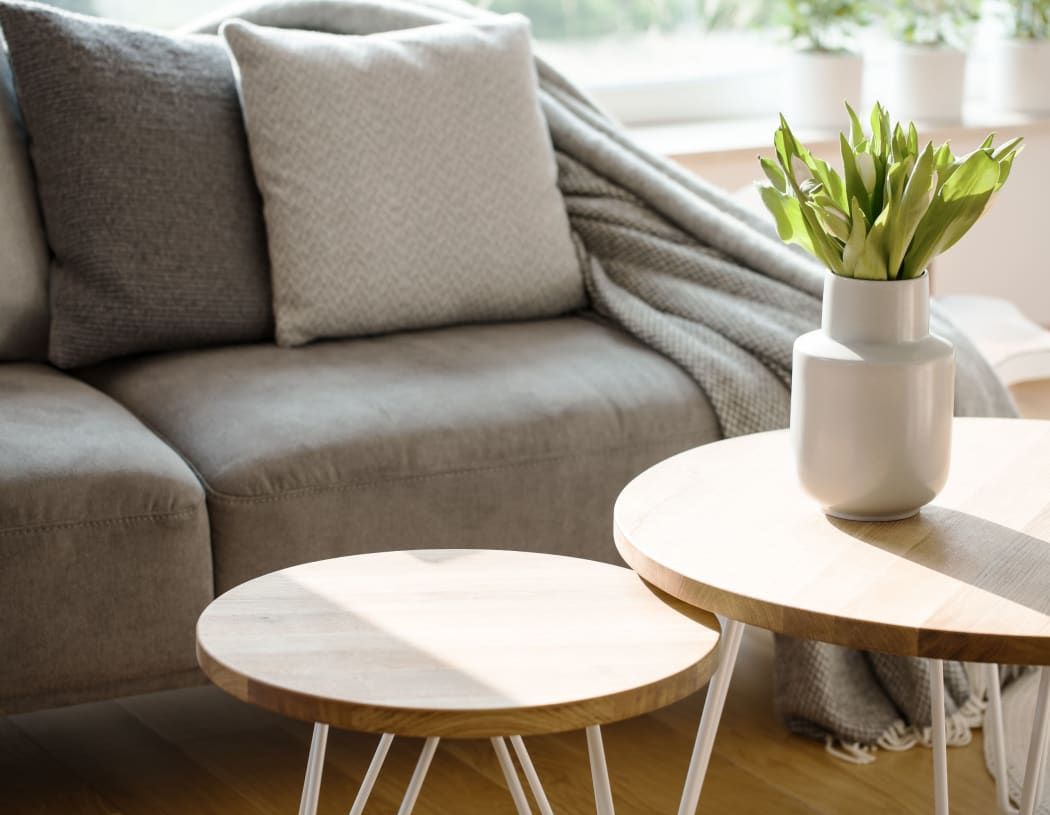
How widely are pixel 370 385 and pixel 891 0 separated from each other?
2466 mm

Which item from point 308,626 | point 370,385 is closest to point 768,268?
point 370,385

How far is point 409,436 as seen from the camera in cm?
197

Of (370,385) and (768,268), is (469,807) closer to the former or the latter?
(370,385)

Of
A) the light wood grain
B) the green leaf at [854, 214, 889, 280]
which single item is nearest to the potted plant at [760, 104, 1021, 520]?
the green leaf at [854, 214, 889, 280]

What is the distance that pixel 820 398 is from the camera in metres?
1.40

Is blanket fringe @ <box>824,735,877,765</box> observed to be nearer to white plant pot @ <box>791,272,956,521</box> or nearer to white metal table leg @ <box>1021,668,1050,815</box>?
white metal table leg @ <box>1021,668,1050,815</box>

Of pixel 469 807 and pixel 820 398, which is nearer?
pixel 820 398

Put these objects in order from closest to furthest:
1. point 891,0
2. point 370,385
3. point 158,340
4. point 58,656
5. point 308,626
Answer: point 308,626 < point 58,656 < point 370,385 < point 158,340 < point 891,0

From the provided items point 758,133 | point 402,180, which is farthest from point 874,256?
point 758,133

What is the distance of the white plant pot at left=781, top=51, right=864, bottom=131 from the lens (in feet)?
11.8

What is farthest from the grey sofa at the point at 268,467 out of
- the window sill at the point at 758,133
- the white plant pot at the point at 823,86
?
the white plant pot at the point at 823,86

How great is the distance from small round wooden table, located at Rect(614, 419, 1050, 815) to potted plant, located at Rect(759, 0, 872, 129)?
205cm

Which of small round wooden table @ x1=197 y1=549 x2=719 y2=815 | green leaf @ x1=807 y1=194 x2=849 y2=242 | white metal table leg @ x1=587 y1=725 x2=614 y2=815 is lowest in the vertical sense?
white metal table leg @ x1=587 y1=725 x2=614 y2=815

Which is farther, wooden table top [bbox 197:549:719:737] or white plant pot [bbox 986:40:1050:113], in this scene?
white plant pot [bbox 986:40:1050:113]
